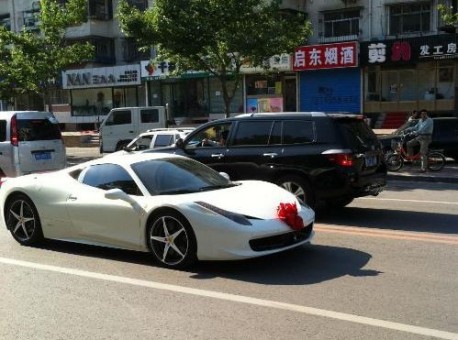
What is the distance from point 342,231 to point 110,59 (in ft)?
115

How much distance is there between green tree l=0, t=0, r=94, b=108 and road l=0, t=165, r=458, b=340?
1842 centimetres

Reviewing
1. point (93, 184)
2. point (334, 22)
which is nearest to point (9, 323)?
point (93, 184)

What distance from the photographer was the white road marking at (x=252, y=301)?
14.8ft

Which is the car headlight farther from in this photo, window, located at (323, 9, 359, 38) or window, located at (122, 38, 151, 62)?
window, located at (122, 38, 151, 62)

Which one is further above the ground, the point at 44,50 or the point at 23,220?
the point at 44,50

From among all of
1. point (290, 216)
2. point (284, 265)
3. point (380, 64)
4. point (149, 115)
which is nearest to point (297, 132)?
point (290, 216)

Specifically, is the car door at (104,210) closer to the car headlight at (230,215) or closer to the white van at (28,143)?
the car headlight at (230,215)

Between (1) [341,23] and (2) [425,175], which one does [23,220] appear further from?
(1) [341,23]

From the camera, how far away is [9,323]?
490 centimetres

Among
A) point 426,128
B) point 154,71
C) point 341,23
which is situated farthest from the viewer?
point 154,71

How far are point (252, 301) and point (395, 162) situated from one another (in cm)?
1251

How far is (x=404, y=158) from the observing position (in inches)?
666

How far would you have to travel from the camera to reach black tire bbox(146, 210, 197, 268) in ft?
20.6

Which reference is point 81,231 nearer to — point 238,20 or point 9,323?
point 9,323
